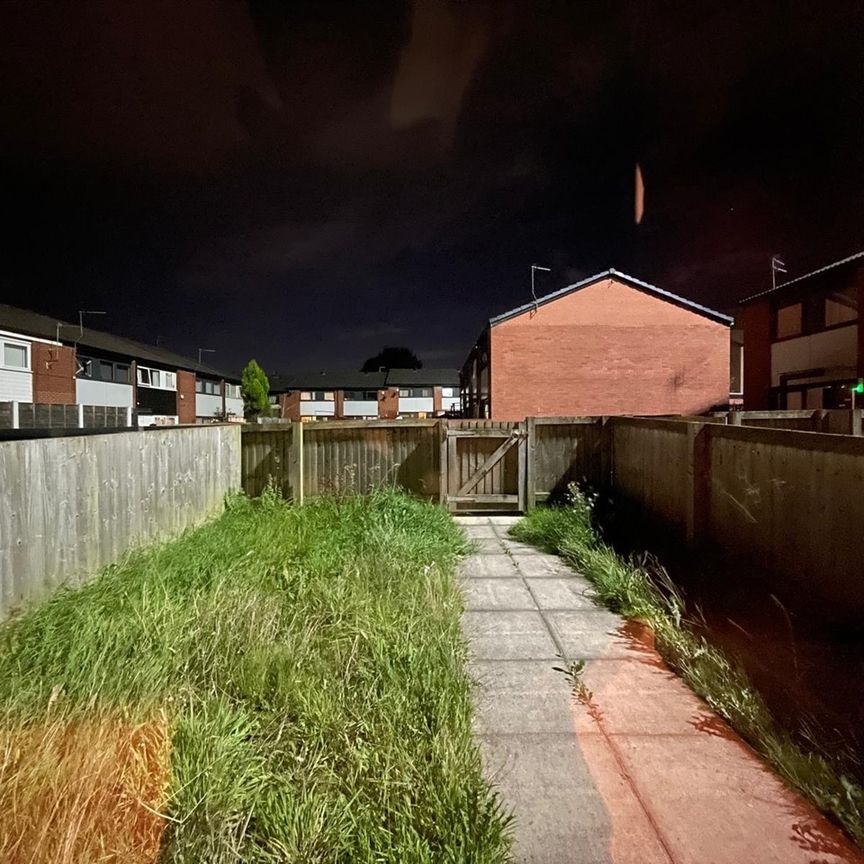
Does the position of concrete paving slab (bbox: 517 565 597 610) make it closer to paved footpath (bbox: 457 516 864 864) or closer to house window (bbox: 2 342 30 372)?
paved footpath (bbox: 457 516 864 864)

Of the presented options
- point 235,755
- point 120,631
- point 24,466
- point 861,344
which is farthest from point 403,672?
point 861,344

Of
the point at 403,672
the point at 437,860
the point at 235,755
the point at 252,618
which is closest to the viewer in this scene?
the point at 437,860

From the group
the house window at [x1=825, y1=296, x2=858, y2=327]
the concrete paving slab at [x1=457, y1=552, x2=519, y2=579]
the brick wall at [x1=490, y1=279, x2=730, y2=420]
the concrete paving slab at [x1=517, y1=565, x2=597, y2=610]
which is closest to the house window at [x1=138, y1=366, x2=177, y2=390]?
the brick wall at [x1=490, y1=279, x2=730, y2=420]

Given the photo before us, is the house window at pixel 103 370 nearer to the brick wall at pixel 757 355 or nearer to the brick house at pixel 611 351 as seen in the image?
the brick house at pixel 611 351

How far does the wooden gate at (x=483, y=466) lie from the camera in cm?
873

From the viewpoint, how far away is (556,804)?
7.64 ft

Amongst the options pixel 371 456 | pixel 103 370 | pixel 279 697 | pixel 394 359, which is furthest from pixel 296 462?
pixel 394 359

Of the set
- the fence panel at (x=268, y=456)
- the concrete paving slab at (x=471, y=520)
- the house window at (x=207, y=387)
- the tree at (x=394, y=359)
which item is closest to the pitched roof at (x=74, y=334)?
the house window at (x=207, y=387)

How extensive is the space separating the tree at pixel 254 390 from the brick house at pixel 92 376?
3.69 meters

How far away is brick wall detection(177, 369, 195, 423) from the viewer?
40.2 m

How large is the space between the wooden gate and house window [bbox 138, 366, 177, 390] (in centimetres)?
3421

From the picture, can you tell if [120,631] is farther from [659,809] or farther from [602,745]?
[659,809]

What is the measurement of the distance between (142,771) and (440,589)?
2686 mm

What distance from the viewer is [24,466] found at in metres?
3.65
